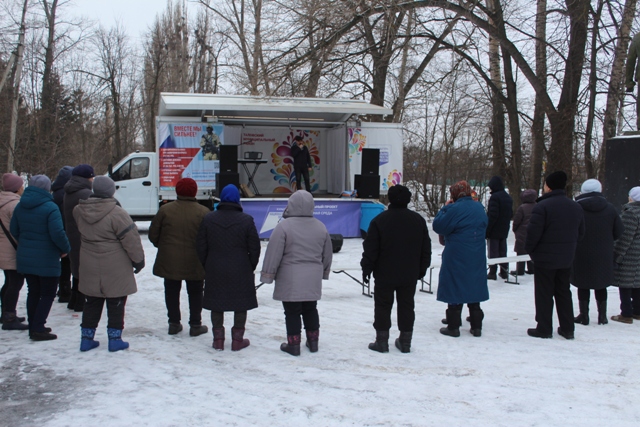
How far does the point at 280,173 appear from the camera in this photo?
16.3 metres

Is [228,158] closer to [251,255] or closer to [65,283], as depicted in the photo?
[65,283]

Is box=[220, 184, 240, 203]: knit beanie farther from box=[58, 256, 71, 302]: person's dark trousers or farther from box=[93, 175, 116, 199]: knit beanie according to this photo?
box=[58, 256, 71, 302]: person's dark trousers

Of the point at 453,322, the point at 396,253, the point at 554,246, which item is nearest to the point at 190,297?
the point at 396,253

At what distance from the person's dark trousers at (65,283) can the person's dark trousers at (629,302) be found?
6063 millimetres

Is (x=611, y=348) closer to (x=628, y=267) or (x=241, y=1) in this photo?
(x=628, y=267)

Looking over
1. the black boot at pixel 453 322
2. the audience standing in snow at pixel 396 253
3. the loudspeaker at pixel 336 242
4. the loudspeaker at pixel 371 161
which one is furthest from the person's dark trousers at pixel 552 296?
the loudspeaker at pixel 371 161

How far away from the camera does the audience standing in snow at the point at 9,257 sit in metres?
5.29

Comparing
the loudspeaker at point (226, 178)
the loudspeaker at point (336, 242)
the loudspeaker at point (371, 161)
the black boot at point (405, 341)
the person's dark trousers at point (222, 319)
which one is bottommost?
the black boot at point (405, 341)

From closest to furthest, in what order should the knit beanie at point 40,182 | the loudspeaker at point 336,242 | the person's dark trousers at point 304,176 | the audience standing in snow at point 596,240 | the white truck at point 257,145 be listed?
the knit beanie at point 40,182 < the audience standing in snow at point 596,240 < the loudspeaker at point 336,242 < the white truck at point 257,145 < the person's dark trousers at point 304,176

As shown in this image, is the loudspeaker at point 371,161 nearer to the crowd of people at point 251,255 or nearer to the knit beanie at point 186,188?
the crowd of people at point 251,255

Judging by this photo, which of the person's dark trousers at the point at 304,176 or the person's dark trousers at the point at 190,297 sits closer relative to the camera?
the person's dark trousers at the point at 190,297

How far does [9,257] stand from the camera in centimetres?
529

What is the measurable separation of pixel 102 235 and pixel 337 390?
2.23 metres

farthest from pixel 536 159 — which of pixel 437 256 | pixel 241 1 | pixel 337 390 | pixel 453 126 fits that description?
pixel 241 1
